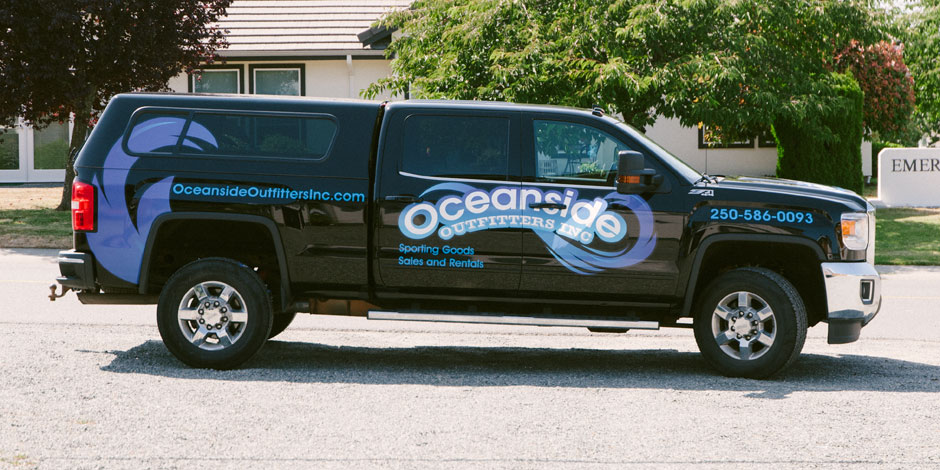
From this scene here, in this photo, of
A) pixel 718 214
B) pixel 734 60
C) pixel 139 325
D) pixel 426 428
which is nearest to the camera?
pixel 426 428

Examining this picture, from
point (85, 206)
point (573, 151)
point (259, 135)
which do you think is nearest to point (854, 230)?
point (573, 151)

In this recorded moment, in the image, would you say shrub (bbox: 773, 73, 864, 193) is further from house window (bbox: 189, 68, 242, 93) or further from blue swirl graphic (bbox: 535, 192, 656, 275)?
blue swirl graphic (bbox: 535, 192, 656, 275)

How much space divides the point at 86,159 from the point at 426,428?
10.8ft

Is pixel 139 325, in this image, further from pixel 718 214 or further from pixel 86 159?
pixel 718 214

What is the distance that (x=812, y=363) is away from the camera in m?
7.89

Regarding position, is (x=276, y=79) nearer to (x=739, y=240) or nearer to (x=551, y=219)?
(x=551, y=219)

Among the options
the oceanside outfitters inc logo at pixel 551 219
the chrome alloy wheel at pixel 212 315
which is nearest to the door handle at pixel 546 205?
the oceanside outfitters inc logo at pixel 551 219

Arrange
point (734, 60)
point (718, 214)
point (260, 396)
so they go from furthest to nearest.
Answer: point (734, 60) → point (718, 214) → point (260, 396)

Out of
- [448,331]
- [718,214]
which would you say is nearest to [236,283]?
[448,331]

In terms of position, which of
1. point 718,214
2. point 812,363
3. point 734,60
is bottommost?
point 812,363

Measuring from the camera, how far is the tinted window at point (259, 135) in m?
7.31

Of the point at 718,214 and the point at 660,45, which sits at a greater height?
the point at 660,45

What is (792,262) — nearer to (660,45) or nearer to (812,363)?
(812,363)

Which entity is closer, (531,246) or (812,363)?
(531,246)
